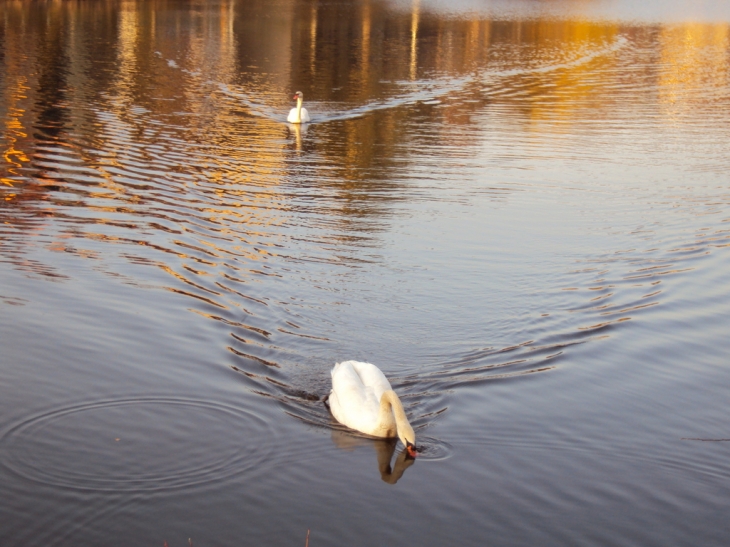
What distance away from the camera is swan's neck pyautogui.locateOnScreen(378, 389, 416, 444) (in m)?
8.37

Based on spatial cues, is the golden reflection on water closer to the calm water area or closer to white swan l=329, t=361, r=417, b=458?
the calm water area

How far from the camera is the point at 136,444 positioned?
8.38 meters

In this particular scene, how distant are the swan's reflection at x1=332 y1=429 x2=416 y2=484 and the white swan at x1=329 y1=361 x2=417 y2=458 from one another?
0.25 feet

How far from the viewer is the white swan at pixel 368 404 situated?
27.8 ft

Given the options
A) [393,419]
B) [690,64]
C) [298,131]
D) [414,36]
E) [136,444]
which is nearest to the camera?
[136,444]

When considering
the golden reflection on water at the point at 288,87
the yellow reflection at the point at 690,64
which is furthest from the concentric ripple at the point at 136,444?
the yellow reflection at the point at 690,64

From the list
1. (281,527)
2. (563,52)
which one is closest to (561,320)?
(281,527)

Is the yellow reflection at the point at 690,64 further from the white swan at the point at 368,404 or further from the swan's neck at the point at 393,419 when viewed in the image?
the swan's neck at the point at 393,419

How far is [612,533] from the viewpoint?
7.39 m

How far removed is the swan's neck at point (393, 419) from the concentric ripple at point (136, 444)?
1.04 metres

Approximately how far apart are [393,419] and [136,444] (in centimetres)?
229

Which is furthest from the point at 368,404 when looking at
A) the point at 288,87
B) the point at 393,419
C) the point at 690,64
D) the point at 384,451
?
the point at 690,64

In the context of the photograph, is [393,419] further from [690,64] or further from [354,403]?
[690,64]

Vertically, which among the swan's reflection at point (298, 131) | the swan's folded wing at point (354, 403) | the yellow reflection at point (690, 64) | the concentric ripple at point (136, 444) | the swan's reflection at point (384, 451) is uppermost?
the yellow reflection at point (690, 64)
